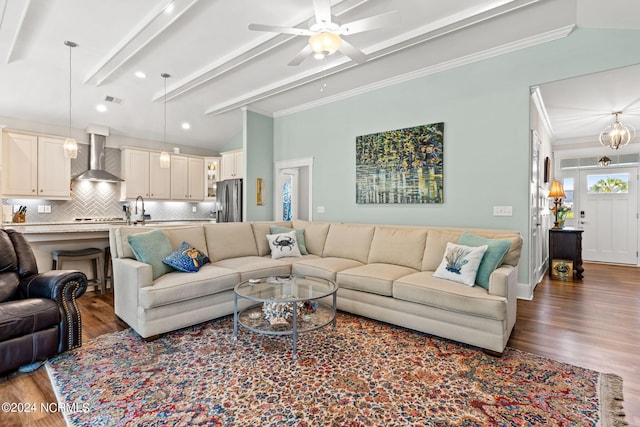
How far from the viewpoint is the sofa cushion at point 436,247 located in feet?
11.3

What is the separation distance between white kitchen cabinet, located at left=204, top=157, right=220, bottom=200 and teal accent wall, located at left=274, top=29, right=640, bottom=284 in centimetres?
365

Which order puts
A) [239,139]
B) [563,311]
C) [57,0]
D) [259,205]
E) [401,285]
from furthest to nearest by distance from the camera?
[239,139] → [259,205] → [563,311] → [57,0] → [401,285]

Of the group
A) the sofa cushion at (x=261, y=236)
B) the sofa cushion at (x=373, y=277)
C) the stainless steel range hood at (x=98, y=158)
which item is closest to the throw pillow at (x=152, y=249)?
the sofa cushion at (x=261, y=236)

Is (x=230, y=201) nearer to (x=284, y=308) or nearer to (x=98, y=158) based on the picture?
(x=98, y=158)

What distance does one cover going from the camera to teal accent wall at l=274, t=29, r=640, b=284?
3.42m

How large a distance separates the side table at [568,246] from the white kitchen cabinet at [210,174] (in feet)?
22.5

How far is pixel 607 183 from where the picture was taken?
6766mm

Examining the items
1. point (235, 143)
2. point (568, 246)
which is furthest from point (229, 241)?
point (568, 246)

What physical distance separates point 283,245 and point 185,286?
153 centimetres

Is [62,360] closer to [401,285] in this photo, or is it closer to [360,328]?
[360,328]

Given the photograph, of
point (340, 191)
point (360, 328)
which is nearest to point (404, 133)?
point (340, 191)

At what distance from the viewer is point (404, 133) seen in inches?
182

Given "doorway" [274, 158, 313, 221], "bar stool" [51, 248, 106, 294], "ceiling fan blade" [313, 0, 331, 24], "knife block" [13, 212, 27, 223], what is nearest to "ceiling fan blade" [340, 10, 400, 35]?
"ceiling fan blade" [313, 0, 331, 24]

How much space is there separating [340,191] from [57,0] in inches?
160
